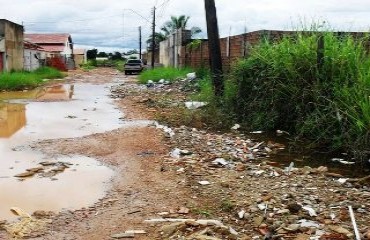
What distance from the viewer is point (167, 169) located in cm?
643

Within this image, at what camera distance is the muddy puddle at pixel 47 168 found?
526 centimetres

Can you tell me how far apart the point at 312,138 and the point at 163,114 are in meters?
5.13

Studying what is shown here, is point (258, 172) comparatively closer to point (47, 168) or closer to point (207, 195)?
point (207, 195)

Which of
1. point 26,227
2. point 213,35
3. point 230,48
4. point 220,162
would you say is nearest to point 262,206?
point 220,162

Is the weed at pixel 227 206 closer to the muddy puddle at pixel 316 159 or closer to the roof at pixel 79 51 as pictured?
the muddy puddle at pixel 316 159

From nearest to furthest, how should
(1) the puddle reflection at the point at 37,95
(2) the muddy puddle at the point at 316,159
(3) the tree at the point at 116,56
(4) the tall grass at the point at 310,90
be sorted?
(2) the muddy puddle at the point at 316,159, (4) the tall grass at the point at 310,90, (1) the puddle reflection at the point at 37,95, (3) the tree at the point at 116,56

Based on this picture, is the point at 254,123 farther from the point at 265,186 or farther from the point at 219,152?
the point at 265,186

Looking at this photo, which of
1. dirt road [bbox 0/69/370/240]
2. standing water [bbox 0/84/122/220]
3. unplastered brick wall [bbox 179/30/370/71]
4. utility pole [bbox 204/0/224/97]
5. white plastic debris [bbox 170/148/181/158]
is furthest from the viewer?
utility pole [bbox 204/0/224/97]

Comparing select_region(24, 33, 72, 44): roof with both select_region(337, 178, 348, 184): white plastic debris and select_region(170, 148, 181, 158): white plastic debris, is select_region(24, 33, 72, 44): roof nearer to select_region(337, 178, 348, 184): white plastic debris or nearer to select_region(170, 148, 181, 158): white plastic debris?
select_region(170, 148, 181, 158): white plastic debris

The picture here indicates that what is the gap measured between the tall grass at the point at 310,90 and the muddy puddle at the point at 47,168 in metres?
3.16

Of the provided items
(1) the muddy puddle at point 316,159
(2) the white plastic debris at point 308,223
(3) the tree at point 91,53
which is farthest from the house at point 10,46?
(3) the tree at point 91,53

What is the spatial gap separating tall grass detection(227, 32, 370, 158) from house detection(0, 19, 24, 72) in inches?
913

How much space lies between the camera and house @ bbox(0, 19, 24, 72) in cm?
2897

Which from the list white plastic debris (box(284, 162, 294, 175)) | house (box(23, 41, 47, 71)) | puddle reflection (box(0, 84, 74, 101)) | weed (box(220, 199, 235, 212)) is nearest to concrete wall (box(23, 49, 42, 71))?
house (box(23, 41, 47, 71))
